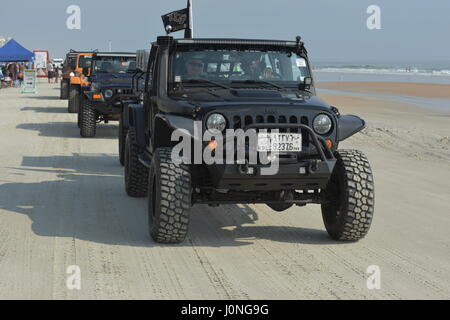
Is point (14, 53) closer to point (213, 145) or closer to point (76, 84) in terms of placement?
A: point (76, 84)

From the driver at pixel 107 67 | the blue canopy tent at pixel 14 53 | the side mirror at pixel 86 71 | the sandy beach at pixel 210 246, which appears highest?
the blue canopy tent at pixel 14 53

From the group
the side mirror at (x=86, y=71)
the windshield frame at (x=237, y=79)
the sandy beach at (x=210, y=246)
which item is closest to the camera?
the sandy beach at (x=210, y=246)

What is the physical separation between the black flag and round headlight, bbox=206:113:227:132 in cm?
1161

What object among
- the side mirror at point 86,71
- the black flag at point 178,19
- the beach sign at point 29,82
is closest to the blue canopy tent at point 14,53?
the beach sign at point 29,82

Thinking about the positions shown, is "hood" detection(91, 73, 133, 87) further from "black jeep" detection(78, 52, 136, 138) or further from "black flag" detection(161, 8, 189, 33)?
"black flag" detection(161, 8, 189, 33)

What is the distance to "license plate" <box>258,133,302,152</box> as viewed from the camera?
6183 millimetres

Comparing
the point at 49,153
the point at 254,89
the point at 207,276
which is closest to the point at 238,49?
the point at 254,89

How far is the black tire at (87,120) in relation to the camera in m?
15.9

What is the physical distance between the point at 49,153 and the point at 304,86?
22.0 feet

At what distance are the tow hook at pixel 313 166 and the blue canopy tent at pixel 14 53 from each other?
37.4 meters

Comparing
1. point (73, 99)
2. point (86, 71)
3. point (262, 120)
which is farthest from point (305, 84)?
point (73, 99)

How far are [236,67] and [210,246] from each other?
185 cm

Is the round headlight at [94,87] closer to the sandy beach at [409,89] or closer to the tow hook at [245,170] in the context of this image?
the tow hook at [245,170]
